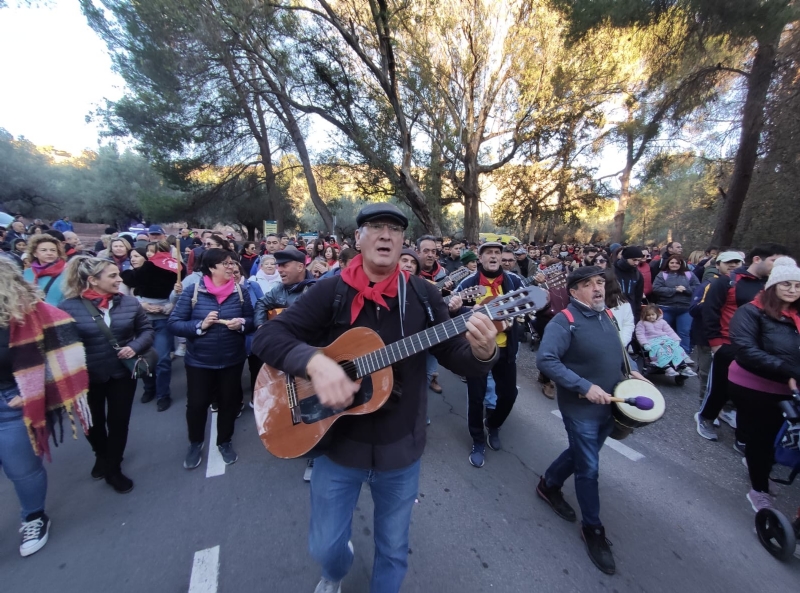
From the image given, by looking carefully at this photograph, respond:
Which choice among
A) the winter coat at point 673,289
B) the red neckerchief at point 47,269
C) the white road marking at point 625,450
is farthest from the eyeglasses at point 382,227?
the winter coat at point 673,289

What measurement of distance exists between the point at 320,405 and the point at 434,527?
1677 millimetres

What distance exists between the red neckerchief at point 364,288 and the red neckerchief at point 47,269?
13.5ft

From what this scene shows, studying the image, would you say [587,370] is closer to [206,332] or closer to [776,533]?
[776,533]

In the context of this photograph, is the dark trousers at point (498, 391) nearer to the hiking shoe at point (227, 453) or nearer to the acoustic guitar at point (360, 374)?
the acoustic guitar at point (360, 374)

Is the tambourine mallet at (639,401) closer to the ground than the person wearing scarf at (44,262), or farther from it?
closer to the ground

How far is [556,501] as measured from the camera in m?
2.79

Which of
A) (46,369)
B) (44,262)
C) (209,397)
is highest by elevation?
(44,262)

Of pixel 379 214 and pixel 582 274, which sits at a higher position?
pixel 379 214

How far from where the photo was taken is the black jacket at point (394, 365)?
5.32 feet

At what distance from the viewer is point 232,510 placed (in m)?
2.73

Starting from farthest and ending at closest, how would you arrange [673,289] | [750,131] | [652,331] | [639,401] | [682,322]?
1. [750,131]
2. [682,322]
3. [673,289]
4. [652,331]
5. [639,401]

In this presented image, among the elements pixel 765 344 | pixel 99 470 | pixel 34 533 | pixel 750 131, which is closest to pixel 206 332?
pixel 99 470

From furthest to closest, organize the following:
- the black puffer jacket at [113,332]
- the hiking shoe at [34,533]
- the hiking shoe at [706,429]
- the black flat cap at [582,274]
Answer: the hiking shoe at [706,429], the black puffer jacket at [113,332], the black flat cap at [582,274], the hiking shoe at [34,533]

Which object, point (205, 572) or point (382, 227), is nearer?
point (382, 227)
